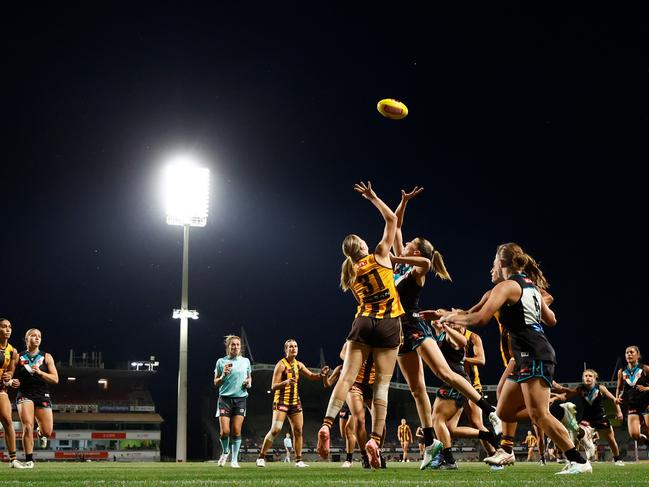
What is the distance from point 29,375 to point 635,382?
38.0 feet

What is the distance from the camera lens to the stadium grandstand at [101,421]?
4759 centimetres

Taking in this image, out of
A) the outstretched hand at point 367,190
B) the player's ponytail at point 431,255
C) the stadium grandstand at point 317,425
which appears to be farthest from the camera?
the stadium grandstand at point 317,425

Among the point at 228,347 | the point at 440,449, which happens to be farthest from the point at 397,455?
the point at 440,449

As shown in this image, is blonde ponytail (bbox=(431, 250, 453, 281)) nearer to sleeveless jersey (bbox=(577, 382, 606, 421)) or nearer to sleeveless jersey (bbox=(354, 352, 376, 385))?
sleeveless jersey (bbox=(354, 352, 376, 385))

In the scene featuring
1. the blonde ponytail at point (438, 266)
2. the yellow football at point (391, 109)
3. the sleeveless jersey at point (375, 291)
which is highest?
the yellow football at point (391, 109)

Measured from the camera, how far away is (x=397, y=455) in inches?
1850

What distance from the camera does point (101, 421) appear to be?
49.6 metres

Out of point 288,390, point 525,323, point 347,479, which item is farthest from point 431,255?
point 288,390

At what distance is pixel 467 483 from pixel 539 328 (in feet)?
5.90

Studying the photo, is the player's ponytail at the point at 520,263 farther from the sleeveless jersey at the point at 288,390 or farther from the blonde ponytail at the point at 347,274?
the sleeveless jersey at the point at 288,390

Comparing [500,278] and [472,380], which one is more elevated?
[500,278]

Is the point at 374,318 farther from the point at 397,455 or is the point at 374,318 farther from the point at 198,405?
the point at 198,405

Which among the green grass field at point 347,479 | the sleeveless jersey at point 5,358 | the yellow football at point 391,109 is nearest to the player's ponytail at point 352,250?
the green grass field at point 347,479

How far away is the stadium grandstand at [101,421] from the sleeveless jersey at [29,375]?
37.2 m
